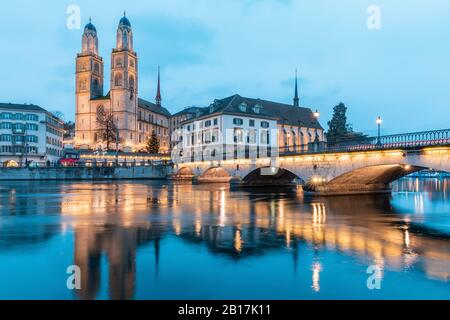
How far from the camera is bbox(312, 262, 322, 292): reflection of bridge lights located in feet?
30.5

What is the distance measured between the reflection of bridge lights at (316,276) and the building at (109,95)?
11518cm

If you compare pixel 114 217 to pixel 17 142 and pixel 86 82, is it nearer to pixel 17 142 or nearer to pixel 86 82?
pixel 17 142

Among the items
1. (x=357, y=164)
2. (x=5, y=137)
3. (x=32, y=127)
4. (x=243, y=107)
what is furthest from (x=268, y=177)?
(x=5, y=137)

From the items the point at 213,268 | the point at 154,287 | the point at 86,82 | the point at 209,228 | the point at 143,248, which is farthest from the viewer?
the point at 86,82

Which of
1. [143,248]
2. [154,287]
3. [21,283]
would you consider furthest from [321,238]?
[21,283]

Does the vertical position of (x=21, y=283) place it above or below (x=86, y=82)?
below

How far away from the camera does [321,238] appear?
1555 cm

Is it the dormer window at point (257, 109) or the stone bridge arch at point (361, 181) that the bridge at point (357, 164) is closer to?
the stone bridge arch at point (361, 181)

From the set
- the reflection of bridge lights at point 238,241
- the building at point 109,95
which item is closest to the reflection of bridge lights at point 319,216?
the reflection of bridge lights at point 238,241

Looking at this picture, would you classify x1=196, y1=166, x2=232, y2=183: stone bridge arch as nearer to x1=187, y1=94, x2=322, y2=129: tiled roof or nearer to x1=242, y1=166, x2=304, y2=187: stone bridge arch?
x1=242, y1=166, x2=304, y2=187: stone bridge arch

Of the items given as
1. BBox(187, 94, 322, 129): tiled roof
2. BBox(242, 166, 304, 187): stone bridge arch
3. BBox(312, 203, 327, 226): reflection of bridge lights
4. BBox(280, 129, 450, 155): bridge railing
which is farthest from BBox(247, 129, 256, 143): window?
BBox(312, 203, 327, 226): reflection of bridge lights

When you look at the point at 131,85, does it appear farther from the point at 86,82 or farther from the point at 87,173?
the point at 87,173
